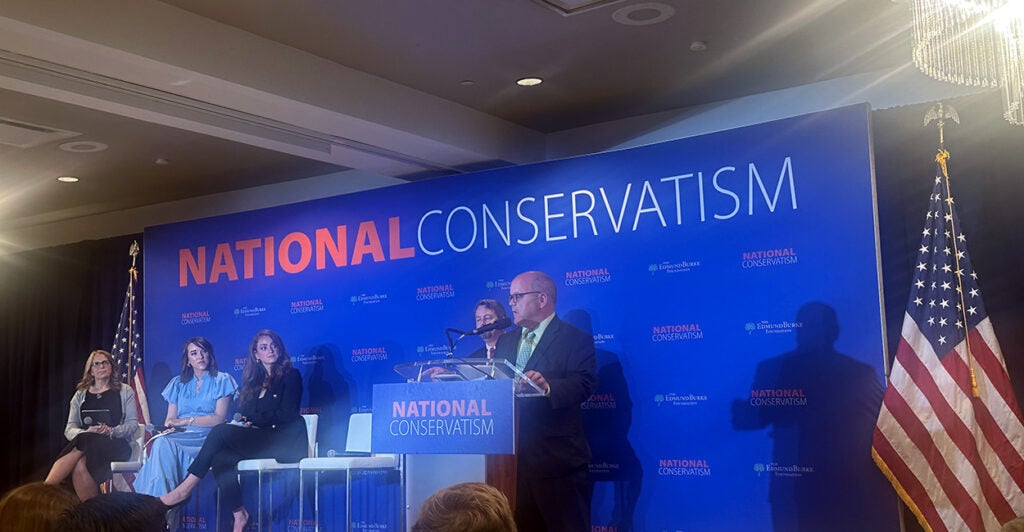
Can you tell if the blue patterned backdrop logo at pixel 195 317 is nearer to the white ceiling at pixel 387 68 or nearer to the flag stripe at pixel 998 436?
the white ceiling at pixel 387 68

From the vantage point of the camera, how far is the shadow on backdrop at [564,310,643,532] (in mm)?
5973

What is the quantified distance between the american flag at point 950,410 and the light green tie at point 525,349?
1.93 metres

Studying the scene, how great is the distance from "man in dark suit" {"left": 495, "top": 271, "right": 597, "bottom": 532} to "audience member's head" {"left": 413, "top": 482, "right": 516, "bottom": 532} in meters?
2.87

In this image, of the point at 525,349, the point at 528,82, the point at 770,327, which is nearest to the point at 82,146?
the point at 528,82

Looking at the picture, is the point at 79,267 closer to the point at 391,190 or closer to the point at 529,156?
the point at 391,190

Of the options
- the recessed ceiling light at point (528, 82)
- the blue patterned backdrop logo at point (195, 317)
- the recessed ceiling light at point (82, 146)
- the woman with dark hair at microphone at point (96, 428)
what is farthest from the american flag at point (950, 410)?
the woman with dark hair at microphone at point (96, 428)

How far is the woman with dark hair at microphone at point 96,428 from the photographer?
7.61 meters

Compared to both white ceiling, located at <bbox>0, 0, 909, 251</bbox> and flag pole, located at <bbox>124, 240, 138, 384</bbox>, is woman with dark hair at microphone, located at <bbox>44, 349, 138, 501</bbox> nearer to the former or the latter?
flag pole, located at <bbox>124, 240, 138, 384</bbox>

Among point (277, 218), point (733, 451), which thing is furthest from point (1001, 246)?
point (277, 218)

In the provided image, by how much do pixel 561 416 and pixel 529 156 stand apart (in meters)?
2.22

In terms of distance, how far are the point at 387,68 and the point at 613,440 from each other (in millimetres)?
2543

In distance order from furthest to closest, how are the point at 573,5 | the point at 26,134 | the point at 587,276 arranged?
the point at 26,134, the point at 587,276, the point at 573,5

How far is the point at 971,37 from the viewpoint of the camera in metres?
3.38

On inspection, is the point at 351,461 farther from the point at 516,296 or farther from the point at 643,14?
the point at 643,14
